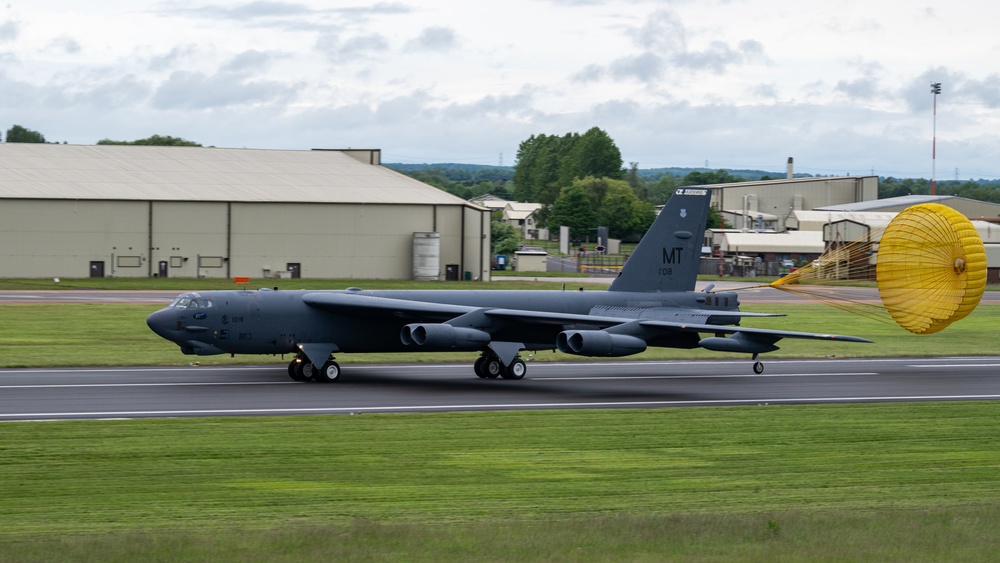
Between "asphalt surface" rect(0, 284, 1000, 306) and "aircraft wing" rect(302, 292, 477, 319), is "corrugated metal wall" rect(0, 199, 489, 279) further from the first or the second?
"aircraft wing" rect(302, 292, 477, 319)

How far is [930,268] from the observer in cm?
3375

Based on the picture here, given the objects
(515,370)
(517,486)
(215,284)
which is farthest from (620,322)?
(215,284)

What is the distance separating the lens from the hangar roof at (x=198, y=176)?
7269cm

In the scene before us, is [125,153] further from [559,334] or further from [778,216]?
[778,216]

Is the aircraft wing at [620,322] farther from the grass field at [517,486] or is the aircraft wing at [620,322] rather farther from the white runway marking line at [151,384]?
the white runway marking line at [151,384]

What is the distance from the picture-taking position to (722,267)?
99625mm

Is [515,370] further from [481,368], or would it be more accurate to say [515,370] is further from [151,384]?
[151,384]

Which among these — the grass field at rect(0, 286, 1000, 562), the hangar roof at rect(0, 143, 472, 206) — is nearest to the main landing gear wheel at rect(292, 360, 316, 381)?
the grass field at rect(0, 286, 1000, 562)

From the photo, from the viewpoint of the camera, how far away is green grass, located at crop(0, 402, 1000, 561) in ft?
42.3

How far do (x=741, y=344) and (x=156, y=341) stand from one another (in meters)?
19.7

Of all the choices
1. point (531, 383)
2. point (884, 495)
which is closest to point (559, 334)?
point (531, 383)

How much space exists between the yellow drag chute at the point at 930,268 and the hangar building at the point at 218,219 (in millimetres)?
45504

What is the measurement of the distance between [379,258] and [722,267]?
115ft

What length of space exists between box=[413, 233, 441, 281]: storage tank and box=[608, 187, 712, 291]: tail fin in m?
43.7
